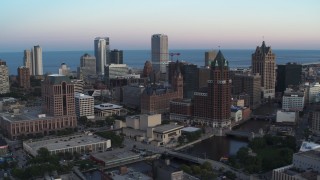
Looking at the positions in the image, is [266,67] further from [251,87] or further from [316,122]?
[316,122]

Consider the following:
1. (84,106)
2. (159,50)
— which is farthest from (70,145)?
(159,50)

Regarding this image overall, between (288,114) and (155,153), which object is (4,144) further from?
(288,114)

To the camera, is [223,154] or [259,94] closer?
[223,154]

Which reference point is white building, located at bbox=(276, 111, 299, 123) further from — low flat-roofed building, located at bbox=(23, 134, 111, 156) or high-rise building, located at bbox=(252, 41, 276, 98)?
low flat-roofed building, located at bbox=(23, 134, 111, 156)

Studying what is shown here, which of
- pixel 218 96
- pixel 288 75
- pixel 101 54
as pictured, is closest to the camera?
pixel 218 96

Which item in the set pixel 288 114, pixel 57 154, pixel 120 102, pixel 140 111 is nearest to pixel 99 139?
pixel 57 154

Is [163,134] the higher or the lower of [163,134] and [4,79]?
the lower
